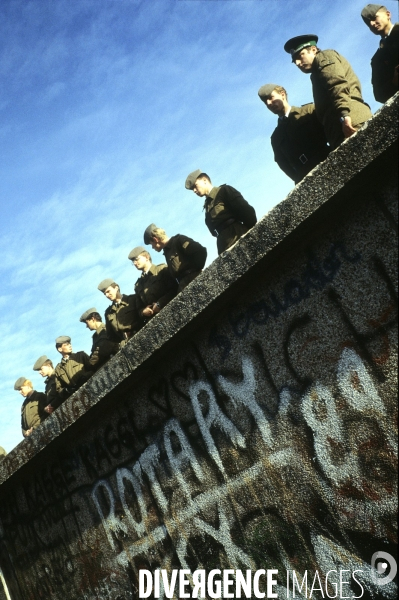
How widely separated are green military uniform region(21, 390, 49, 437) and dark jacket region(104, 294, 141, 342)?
7.94ft

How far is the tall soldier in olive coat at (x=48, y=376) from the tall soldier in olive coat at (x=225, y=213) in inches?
158

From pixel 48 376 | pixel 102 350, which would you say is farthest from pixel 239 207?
pixel 48 376

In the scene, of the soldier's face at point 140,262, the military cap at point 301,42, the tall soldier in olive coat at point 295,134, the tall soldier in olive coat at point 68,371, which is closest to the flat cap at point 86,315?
the tall soldier in olive coat at point 68,371

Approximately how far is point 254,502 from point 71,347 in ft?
16.1

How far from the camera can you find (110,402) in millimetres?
4648

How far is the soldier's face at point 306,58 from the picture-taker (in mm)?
3914

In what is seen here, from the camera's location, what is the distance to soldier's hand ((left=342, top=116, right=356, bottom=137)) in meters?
3.37

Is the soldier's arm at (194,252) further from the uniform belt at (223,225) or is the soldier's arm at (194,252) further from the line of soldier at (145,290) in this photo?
the uniform belt at (223,225)

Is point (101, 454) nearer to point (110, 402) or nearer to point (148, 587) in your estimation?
point (110, 402)

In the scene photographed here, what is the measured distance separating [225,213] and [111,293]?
2.48 meters

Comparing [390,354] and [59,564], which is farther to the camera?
[59,564]

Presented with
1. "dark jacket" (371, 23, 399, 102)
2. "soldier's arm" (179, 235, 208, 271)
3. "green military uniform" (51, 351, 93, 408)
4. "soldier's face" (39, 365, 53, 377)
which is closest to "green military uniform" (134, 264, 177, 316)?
"soldier's arm" (179, 235, 208, 271)

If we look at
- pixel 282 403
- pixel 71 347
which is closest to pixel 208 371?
pixel 282 403

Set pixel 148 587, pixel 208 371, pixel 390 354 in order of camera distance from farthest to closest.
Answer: pixel 148 587 → pixel 208 371 → pixel 390 354
